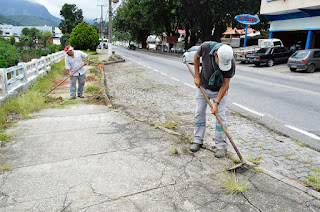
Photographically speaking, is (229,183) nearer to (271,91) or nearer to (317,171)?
(317,171)

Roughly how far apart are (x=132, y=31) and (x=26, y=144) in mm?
57651

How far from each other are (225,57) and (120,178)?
6.70ft

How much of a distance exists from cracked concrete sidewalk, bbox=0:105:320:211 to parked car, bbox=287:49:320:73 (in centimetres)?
1566

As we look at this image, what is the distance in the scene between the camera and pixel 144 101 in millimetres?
8055

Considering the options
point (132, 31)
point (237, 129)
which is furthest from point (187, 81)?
point (132, 31)

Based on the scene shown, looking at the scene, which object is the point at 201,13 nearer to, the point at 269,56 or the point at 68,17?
the point at 269,56

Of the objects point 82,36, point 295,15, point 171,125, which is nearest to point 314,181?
point 171,125

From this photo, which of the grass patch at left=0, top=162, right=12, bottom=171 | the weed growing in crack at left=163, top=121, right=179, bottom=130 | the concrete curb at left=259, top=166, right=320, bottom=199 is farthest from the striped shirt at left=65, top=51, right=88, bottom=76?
the concrete curb at left=259, top=166, right=320, bottom=199

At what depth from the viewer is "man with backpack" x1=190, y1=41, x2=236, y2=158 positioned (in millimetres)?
3389

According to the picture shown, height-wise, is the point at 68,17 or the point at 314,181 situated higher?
the point at 68,17

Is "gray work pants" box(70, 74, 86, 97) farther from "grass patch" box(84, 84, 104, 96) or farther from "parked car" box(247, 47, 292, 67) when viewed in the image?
"parked car" box(247, 47, 292, 67)

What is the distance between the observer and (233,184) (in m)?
3.00

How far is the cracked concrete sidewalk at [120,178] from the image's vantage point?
2703mm

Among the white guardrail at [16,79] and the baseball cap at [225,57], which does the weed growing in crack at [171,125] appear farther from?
the white guardrail at [16,79]
